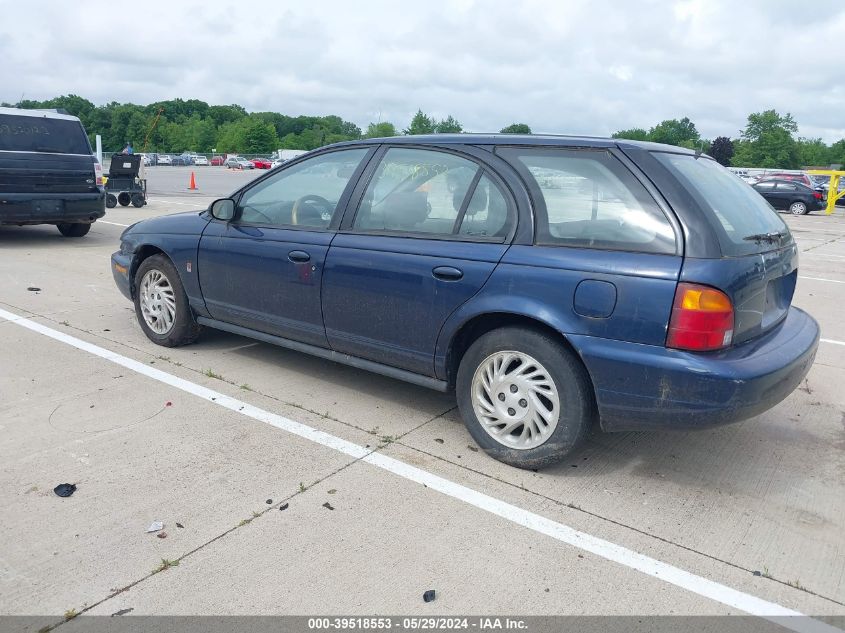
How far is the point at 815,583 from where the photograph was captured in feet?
9.22

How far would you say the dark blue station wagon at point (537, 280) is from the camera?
3.18 metres

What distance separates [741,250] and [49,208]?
9.81 m

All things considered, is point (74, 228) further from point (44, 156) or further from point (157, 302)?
point (157, 302)

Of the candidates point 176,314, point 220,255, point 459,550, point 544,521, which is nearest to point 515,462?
point 544,521

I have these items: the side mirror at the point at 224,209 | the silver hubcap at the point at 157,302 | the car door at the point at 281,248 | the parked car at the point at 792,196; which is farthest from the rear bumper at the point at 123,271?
the parked car at the point at 792,196

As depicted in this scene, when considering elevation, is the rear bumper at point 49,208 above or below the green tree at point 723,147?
below

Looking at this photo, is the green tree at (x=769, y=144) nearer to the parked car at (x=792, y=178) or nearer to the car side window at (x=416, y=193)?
the parked car at (x=792, y=178)

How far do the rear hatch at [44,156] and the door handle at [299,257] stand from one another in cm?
724

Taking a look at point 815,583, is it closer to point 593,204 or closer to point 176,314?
point 593,204

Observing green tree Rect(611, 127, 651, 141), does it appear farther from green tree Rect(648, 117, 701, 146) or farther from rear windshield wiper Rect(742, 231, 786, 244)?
green tree Rect(648, 117, 701, 146)

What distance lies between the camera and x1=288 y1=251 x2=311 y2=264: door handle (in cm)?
439

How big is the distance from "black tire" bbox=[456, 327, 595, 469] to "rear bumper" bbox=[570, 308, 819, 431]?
3.6 inches

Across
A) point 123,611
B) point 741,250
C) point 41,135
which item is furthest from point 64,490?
point 41,135

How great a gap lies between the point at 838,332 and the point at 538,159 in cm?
490
